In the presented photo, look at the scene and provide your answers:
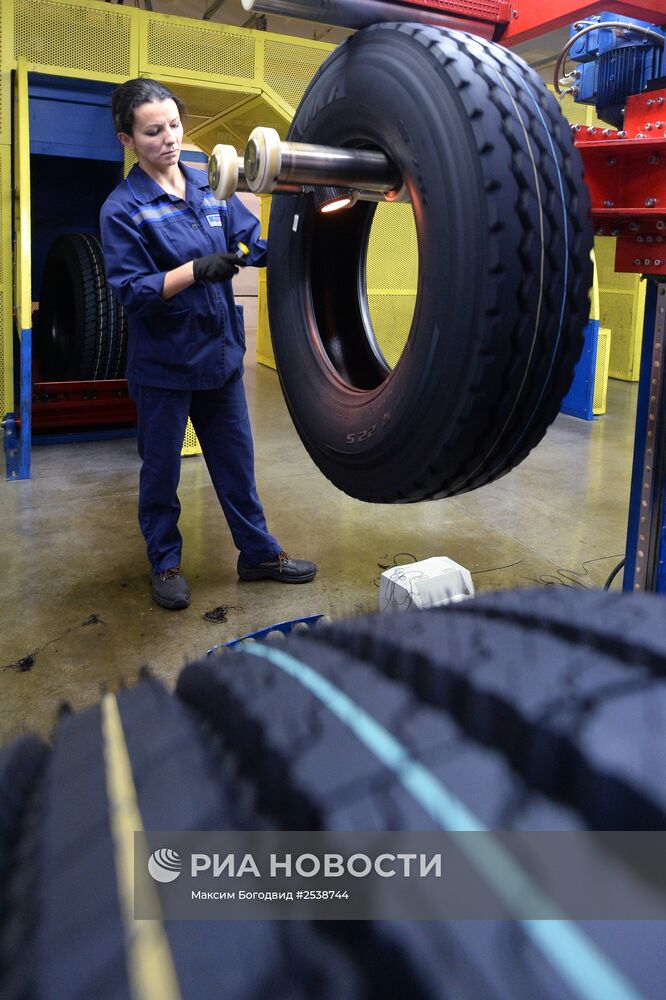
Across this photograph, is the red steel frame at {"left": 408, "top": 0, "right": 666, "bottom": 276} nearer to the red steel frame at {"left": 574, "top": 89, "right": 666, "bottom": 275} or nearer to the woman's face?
the red steel frame at {"left": 574, "top": 89, "right": 666, "bottom": 275}

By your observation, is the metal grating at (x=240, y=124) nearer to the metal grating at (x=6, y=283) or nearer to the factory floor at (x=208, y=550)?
the metal grating at (x=6, y=283)

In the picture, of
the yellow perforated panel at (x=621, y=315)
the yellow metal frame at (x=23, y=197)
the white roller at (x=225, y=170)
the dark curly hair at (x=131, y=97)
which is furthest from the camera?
the yellow perforated panel at (x=621, y=315)

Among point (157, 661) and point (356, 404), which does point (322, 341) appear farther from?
point (157, 661)

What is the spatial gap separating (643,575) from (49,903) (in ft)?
6.71

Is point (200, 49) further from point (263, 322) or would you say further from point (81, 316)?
point (263, 322)

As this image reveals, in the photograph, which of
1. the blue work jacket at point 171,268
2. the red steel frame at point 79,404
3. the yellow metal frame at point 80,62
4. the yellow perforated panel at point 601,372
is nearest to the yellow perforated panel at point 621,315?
the yellow perforated panel at point 601,372

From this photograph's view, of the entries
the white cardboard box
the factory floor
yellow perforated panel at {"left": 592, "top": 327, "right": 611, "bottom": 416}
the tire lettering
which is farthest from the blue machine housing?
yellow perforated panel at {"left": 592, "top": 327, "right": 611, "bottom": 416}

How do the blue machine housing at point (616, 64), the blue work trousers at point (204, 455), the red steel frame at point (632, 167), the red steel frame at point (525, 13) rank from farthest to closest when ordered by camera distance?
the blue work trousers at point (204, 455) < the blue machine housing at point (616, 64) < the red steel frame at point (632, 167) < the red steel frame at point (525, 13)

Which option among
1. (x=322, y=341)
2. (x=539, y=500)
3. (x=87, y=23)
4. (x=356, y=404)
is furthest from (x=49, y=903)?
(x=87, y=23)

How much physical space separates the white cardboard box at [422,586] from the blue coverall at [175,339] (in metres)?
0.68

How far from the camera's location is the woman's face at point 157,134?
236 cm

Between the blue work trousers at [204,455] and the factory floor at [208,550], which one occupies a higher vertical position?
the blue work trousers at [204,455]

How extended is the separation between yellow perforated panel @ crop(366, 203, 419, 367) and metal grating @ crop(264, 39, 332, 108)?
1.25 metres

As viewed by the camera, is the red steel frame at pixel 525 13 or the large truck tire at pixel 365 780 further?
the red steel frame at pixel 525 13
